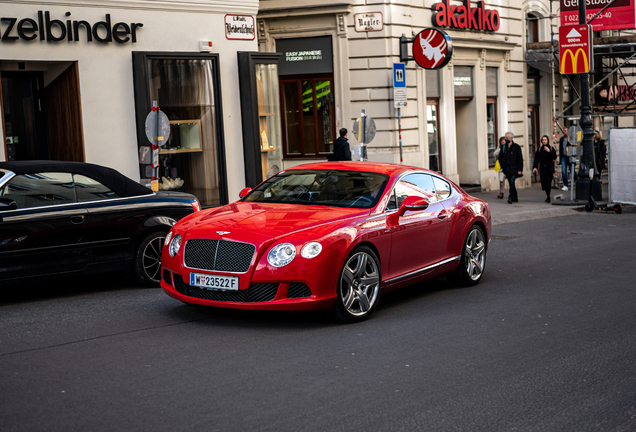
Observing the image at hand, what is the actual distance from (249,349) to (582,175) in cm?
1705

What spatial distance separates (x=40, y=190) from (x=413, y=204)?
4.03m

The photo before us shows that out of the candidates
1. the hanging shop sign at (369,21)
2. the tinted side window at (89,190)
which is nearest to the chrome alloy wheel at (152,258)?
the tinted side window at (89,190)

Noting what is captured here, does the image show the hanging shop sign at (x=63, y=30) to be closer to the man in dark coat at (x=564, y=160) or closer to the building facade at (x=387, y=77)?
the building facade at (x=387, y=77)

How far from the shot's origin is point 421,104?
2323cm

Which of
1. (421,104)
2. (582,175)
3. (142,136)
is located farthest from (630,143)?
(142,136)

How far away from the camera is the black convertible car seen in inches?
329

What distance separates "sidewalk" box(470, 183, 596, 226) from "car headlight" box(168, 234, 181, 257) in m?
10.8

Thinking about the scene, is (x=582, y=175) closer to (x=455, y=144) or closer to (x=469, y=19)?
(x=455, y=144)

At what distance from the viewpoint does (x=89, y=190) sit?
912 centimetres

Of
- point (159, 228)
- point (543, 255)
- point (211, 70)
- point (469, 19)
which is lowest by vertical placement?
point (543, 255)

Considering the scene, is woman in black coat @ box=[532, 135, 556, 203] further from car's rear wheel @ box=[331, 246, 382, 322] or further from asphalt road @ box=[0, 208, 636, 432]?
car's rear wheel @ box=[331, 246, 382, 322]

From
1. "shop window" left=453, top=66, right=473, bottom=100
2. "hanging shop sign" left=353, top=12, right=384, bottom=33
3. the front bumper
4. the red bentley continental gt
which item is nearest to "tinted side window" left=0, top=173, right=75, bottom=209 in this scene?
the red bentley continental gt

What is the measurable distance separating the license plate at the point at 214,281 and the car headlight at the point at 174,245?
15.1 inches

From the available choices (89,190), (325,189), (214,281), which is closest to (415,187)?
(325,189)
